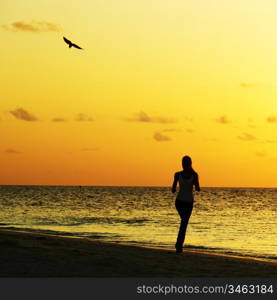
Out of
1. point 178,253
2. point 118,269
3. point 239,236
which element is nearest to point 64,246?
point 178,253

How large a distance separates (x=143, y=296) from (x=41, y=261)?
166 inches

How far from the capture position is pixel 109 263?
14789 millimetres

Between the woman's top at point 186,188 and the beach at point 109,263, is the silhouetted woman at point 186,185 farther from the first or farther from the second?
the beach at point 109,263

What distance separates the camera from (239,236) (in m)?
36.0

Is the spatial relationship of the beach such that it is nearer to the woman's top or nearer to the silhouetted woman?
the silhouetted woman

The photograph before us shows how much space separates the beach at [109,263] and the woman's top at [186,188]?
1525mm

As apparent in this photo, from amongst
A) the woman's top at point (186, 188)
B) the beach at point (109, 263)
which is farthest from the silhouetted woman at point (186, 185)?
the beach at point (109, 263)

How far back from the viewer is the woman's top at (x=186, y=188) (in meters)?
16.3

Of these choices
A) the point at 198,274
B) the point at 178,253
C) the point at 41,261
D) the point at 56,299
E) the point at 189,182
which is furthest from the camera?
the point at 178,253

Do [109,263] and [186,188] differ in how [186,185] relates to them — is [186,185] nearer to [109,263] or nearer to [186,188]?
[186,188]

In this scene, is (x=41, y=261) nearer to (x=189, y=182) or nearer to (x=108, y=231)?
(x=189, y=182)

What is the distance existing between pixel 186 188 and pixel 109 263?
116 inches

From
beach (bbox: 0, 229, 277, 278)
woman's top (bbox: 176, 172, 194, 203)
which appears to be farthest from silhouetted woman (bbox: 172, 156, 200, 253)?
beach (bbox: 0, 229, 277, 278)

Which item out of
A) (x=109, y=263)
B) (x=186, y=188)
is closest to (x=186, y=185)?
(x=186, y=188)
